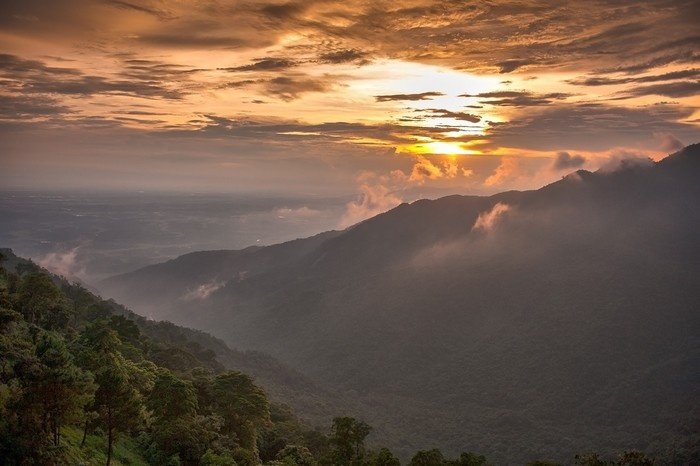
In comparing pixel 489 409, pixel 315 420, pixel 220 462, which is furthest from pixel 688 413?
pixel 220 462

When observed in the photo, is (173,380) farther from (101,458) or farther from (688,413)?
(688,413)

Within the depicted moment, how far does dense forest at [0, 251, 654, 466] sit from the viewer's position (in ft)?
102

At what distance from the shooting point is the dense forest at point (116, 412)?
102 ft

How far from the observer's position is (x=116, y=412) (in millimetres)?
38969

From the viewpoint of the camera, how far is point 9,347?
3391 cm

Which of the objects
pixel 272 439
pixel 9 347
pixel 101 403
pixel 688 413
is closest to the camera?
pixel 9 347

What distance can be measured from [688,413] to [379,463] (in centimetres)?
16972

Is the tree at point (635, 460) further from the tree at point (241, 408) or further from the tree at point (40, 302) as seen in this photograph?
the tree at point (40, 302)

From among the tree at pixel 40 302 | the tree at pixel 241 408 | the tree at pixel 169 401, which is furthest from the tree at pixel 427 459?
the tree at pixel 40 302

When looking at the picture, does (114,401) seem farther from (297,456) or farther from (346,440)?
(346,440)

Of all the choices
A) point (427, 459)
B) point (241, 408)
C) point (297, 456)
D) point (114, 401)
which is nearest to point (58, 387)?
point (114, 401)

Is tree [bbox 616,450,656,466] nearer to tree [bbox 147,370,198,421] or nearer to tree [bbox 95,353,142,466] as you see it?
tree [bbox 147,370,198,421]

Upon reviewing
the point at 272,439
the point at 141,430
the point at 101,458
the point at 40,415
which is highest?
the point at 40,415

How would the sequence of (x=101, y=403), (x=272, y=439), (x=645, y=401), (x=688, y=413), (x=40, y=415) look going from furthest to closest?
(x=645, y=401) < (x=688, y=413) < (x=272, y=439) < (x=101, y=403) < (x=40, y=415)
